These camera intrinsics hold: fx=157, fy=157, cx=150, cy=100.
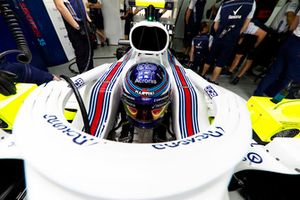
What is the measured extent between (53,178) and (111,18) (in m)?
5.11

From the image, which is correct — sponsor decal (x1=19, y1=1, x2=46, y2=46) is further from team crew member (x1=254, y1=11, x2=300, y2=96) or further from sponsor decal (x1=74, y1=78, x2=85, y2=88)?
team crew member (x1=254, y1=11, x2=300, y2=96)

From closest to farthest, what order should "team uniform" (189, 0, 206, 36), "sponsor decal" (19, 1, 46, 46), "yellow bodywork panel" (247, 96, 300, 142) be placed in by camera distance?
1. "yellow bodywork panel" (247, 96, 300, 142)
2. "sponsor decal" (19, 1, 46, 46)
3. "team uniform" (189, 0, 206, 36)

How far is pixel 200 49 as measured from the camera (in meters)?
2.75

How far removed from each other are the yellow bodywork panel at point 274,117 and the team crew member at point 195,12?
282 centimetres

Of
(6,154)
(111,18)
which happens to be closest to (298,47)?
(6,154)

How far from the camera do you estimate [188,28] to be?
356cm

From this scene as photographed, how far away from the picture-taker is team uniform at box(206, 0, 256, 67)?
2.02m

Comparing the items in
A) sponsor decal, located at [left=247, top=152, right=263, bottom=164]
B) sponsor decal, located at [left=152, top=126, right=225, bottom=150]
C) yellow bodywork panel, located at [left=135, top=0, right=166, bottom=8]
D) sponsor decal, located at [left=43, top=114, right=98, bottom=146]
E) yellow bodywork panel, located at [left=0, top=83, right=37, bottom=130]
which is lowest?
yellow bodywork panel, located at [left=0, top=83, right=37, bottom=130]

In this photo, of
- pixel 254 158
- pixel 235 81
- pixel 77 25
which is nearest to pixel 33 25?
pixel 77 25

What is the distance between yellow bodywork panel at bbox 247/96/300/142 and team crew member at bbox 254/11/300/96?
3.72 ft

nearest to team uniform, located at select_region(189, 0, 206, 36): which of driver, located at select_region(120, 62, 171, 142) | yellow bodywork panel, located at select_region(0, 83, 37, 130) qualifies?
driver, located at select_region(120, 62, 171, 142)

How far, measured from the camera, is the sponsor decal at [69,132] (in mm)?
343

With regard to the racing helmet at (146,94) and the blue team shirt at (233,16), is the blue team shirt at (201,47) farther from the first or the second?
the racing helmet at (146,94)

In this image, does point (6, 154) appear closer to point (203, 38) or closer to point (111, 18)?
point (203, 38)
